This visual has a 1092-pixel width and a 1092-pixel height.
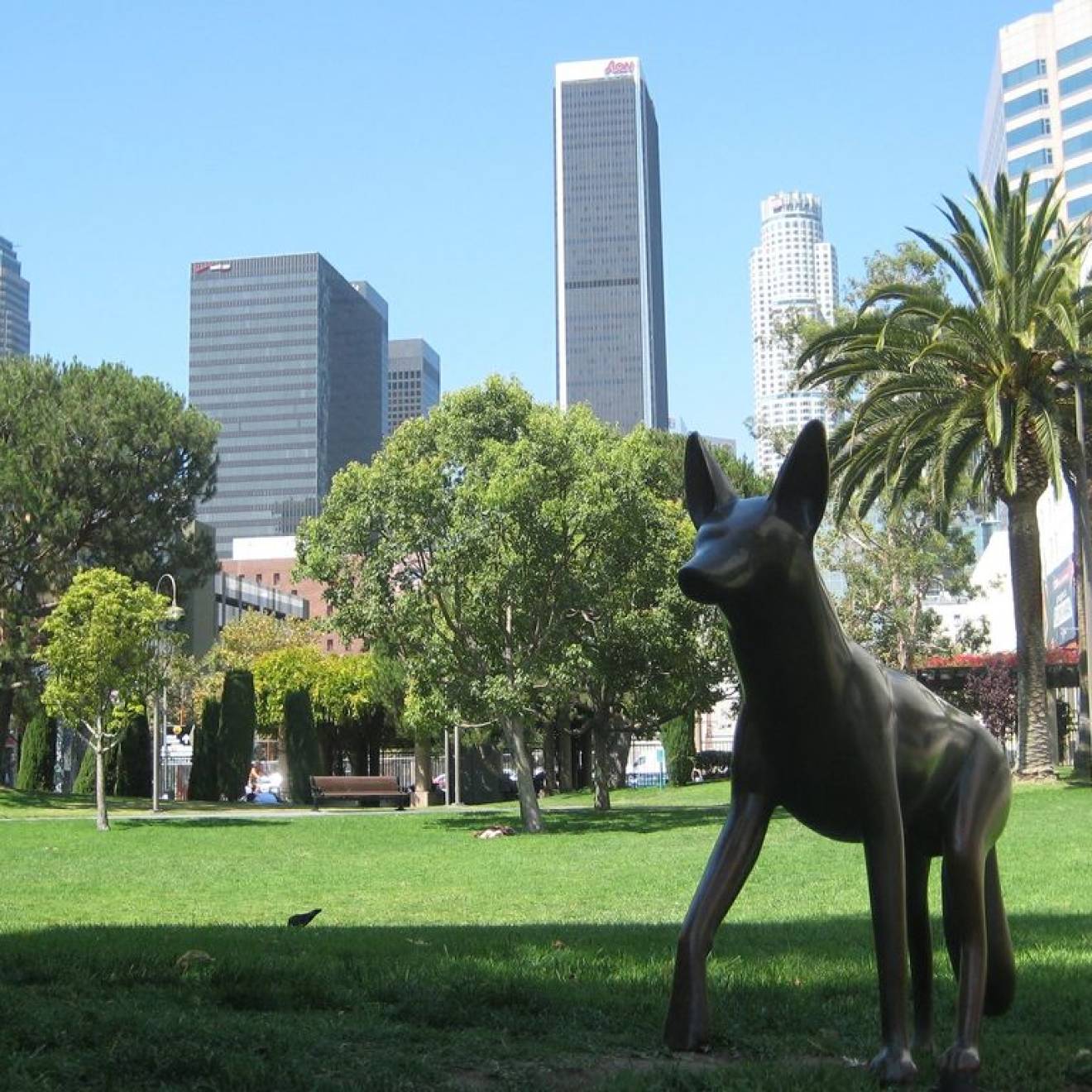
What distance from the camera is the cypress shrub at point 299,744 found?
47094 millimetres

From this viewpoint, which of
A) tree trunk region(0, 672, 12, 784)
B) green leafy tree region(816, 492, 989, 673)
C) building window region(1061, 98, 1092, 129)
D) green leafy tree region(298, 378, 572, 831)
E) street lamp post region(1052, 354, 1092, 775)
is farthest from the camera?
building window region(1061, 98, 1092, 129)

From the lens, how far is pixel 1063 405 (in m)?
28.5

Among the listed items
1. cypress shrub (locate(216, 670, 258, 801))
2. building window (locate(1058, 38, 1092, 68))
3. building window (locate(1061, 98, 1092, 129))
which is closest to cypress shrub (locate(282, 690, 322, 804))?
cypress shrub (locate(216, 670, 258, 801))

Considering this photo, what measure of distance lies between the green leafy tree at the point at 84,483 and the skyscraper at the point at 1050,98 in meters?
101

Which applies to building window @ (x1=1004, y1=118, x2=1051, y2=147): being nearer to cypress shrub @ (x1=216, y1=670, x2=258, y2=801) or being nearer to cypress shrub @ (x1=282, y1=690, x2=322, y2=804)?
cypress shrub @ (x1=282, y1=690, x2=322, y2=804)

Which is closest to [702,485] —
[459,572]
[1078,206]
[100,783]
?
[459,572]

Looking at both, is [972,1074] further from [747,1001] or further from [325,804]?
[325,804]

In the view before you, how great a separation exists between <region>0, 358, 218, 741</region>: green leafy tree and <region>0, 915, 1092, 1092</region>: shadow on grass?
3306 centimetres

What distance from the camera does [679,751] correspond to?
48594 millimetres

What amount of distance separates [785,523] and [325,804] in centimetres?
4084

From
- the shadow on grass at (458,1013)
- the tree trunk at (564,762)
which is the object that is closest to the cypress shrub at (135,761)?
the tree trunk at (564,762)

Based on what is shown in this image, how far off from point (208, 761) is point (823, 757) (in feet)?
138

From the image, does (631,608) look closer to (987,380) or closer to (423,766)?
(987,380)

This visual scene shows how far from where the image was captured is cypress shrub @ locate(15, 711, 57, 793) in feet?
142
